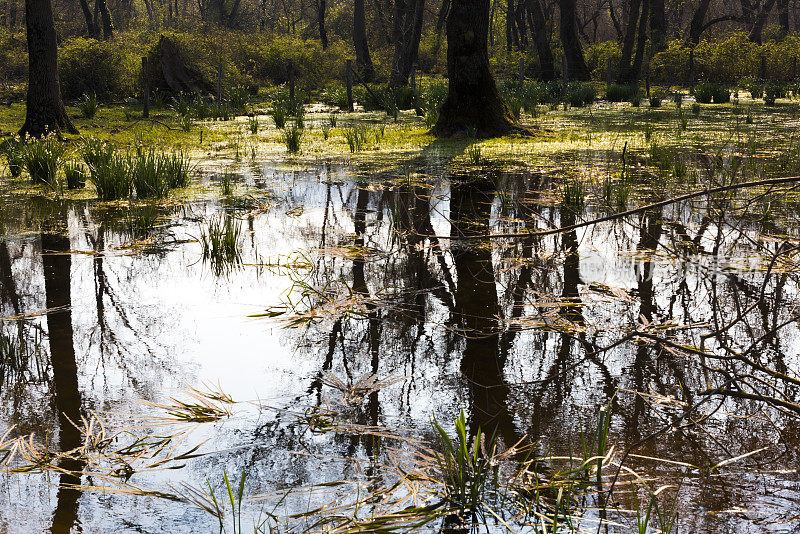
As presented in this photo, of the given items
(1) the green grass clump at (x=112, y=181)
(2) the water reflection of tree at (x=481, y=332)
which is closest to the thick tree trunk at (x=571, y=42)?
(1) the green grass clump at (x=112, y=181)

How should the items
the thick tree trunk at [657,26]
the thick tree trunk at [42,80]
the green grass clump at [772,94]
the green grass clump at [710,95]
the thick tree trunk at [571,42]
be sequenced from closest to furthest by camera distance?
the thick tree trunk at [42,80], the green grass clump at [772,94], the green grass clump at [710,95], the thick tree trunk at [571,42], the thick tree trunk at [657,26]

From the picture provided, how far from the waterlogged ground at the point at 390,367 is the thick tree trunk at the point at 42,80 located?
17.4 feet

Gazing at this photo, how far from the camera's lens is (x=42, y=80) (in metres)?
10.2

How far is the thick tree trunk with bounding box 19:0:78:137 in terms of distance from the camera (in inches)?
398

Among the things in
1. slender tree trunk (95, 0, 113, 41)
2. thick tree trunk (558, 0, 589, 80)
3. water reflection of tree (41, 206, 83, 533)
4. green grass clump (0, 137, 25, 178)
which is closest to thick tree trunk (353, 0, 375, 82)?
thick tree trunk (558, 0, 589, 80)

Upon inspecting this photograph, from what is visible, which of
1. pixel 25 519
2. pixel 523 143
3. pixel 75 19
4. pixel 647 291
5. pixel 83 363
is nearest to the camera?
pixel 25 519

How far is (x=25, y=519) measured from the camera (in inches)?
67.1

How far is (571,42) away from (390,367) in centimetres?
2514

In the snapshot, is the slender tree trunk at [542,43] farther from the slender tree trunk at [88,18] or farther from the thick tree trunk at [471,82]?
the slender tree trunk at [88,18]

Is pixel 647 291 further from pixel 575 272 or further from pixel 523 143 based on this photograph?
pixel 523 143

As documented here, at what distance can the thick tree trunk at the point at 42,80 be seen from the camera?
10102mm

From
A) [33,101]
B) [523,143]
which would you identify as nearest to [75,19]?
[33,101]

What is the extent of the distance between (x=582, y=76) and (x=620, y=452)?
25954 millimetres

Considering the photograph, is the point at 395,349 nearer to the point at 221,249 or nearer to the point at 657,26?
the point at 221,249
